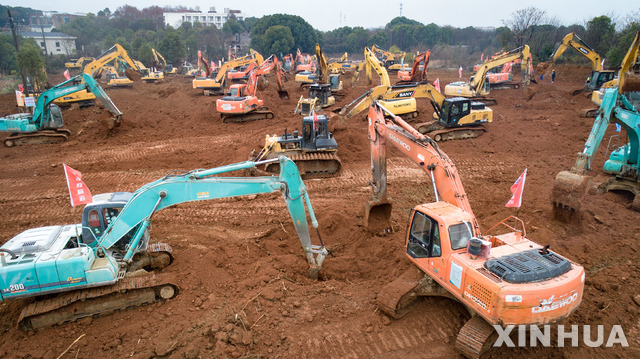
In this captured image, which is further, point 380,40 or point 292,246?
point 380,40

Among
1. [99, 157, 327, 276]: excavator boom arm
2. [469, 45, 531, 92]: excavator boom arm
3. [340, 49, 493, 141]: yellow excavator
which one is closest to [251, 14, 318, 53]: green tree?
[469, 45, 531, 92]: excavator boom arm

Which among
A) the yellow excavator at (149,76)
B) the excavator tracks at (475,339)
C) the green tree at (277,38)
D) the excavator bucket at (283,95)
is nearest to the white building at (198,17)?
the green tree at (277,38)

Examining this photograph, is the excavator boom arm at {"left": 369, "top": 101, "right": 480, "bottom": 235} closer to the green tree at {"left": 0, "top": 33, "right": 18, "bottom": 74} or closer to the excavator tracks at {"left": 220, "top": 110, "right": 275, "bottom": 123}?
the excavator tracks at {"left": 220, "top": 110, "right": 275, "bottom": 123}

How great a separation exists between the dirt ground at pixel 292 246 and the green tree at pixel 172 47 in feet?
128

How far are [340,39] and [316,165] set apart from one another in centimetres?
7151

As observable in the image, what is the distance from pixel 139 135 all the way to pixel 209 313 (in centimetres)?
1538

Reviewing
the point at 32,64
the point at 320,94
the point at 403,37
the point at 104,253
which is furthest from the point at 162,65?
the point at 104,253

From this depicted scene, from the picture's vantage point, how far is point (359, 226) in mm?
10172

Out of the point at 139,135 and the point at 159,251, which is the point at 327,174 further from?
the point at 139,135

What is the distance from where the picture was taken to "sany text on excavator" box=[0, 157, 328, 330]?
673 cm

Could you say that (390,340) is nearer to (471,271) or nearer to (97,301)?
(471,271)

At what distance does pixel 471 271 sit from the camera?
5.79 metres

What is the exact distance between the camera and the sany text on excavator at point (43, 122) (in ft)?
60.8

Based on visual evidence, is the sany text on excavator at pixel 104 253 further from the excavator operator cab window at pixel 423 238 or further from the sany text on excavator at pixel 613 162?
the sany text on excavator at pixel 613 162
